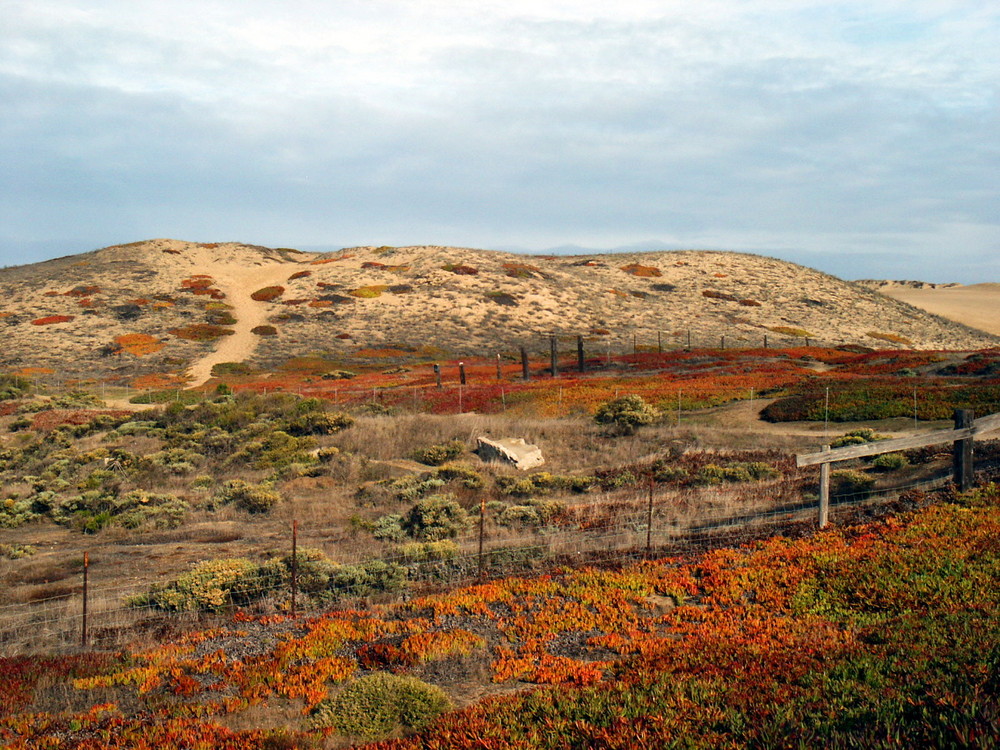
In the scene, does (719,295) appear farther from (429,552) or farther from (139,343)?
(429,552)

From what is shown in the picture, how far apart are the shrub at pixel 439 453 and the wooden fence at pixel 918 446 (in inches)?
544

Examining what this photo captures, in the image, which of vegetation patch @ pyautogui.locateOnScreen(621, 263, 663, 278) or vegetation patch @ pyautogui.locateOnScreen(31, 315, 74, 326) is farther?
vegetation patch @ pyautogui.locateOnScreen(621, 263, 663, 278)

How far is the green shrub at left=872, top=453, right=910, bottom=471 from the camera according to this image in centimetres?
1777

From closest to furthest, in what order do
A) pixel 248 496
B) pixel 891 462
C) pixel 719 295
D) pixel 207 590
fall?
pixel 207 590, pixel 891 462, pixel 248 496, pixel 719 295

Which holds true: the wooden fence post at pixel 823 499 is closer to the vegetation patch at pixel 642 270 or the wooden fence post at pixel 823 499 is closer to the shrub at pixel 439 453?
the shrub at pixel 439 453

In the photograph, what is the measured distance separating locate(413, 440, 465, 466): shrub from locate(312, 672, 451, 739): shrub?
17.0 metres

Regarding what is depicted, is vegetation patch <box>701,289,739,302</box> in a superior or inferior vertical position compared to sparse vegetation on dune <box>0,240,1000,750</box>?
superior

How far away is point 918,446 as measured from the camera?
13.4 metres

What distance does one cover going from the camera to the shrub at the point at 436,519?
55.3ft

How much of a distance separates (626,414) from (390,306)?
56645 mm

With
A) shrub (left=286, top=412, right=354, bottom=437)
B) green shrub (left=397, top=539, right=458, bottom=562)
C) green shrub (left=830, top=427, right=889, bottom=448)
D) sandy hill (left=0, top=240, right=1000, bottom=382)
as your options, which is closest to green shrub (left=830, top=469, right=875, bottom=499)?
green shrub (left=830, top=427, right=889, bottom=448)

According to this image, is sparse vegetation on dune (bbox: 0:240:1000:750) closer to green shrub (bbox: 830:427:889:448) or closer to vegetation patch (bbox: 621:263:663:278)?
green shrub (bbox: 830:427:889:448)

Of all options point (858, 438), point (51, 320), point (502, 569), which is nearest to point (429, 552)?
point (502, 569)

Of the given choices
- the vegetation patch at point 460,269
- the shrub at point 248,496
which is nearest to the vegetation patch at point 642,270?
the vegetation patch at point 460,269
